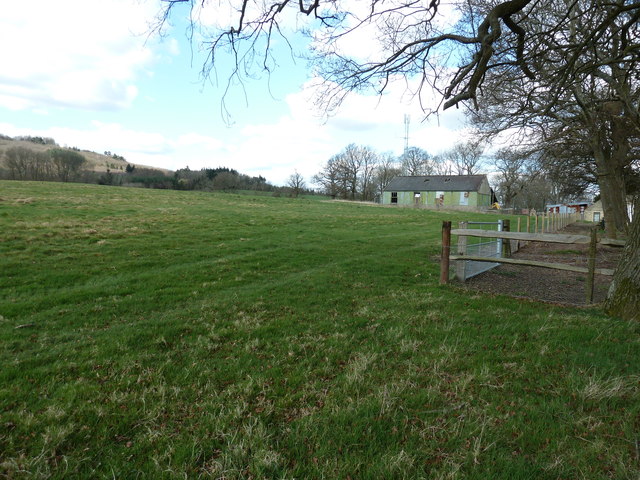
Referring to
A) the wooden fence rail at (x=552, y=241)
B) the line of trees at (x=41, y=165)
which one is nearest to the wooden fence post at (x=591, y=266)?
the wooden fence rail at (x=552, y=241)

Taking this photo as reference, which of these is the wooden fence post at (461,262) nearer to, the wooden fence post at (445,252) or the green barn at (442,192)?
the wooden fence post at (445,252)

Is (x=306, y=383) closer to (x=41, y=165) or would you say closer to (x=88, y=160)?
(x=41, y=165)

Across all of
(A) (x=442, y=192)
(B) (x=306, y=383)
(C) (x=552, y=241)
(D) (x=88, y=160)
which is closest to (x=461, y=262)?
(C) (x=552, y=241)

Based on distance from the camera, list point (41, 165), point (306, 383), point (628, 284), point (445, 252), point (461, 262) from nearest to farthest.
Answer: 1. point (306, 383)
2. point (628, 284)
3. point (445, 252)
4. point (461, 262)
5. point (41, 165)

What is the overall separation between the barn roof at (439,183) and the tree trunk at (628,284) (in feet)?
184

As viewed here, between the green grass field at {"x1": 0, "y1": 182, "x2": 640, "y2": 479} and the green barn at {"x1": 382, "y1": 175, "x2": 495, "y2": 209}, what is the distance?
174 feet

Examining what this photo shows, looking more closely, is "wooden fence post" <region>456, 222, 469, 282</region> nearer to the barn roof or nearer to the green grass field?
the green grass field

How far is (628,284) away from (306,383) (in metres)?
5.15

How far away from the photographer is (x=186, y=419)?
109 inches

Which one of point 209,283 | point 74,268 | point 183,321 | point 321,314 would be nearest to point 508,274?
point 321,314

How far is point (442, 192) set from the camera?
5931 centimetres

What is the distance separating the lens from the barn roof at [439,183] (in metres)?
58.2

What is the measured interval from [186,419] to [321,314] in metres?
2.93

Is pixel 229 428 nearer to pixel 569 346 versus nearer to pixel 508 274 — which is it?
pixel 569 346
